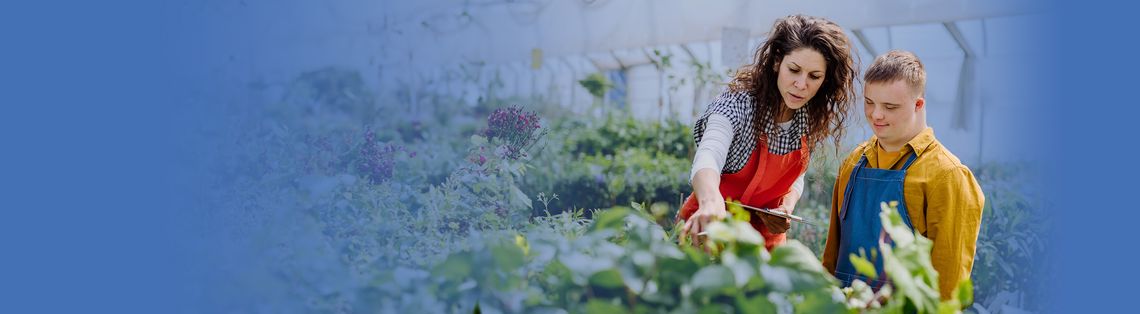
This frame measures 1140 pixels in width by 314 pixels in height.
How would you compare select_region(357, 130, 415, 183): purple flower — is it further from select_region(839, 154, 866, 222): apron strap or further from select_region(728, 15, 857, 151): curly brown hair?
select_region(839, 154, 866, 222): apron strap

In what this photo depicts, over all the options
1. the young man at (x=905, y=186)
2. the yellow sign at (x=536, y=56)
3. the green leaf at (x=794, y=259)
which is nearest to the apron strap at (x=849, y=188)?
the young man at (x=905, y=186)

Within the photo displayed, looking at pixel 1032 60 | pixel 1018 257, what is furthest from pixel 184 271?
pixel 1032 60

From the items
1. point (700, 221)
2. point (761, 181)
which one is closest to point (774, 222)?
point (761, 181)

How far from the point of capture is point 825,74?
78.2 inches

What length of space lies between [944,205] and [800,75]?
389 millimetres

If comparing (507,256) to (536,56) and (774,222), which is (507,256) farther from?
(536,56)

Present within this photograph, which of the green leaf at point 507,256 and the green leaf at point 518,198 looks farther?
the green leaf at point 518,198

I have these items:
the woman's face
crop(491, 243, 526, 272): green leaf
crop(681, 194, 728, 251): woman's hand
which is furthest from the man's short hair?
crop(491, 243, 526, 272): green leaf

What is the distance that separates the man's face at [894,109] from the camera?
185 cm

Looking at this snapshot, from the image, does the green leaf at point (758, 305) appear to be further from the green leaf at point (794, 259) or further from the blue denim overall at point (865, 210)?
the blue denim overall at point (865, 210)

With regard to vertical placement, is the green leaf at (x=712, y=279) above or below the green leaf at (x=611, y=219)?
below

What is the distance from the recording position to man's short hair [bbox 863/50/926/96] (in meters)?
1.85

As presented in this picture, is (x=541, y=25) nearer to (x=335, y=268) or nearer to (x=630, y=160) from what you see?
(x=630, y=160)

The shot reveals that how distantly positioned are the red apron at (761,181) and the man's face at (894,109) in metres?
0.24
